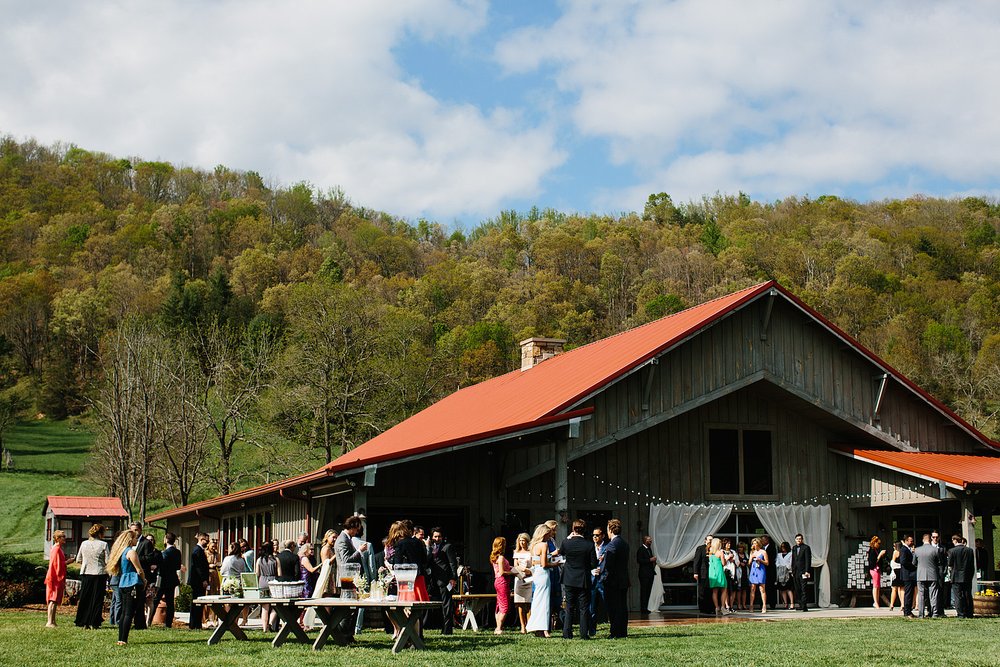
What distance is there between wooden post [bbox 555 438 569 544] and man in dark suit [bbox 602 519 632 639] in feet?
11.8

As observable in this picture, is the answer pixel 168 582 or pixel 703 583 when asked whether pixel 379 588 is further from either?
pixel 703 583

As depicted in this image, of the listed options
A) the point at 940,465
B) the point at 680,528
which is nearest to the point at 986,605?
the point at 940,465

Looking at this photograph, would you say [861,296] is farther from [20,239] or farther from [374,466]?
[20,239]

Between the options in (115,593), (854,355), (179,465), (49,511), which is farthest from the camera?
(179,465)

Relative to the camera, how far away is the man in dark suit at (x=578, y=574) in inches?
506

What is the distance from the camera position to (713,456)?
834 inches

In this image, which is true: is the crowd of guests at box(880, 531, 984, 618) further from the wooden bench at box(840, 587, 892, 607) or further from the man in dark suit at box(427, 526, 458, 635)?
the man in dark suit at box(427, 526, 458, 635)

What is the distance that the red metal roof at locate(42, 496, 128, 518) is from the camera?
30.9m

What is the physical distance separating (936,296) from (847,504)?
132 ft

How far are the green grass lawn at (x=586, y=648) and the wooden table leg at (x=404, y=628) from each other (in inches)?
7.2

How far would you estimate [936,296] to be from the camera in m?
57.8

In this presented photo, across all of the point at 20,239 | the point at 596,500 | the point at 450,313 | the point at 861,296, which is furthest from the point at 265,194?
the point at 596,500

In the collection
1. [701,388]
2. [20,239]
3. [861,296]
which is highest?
[20,239]

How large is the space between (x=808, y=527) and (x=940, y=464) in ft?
8.89
